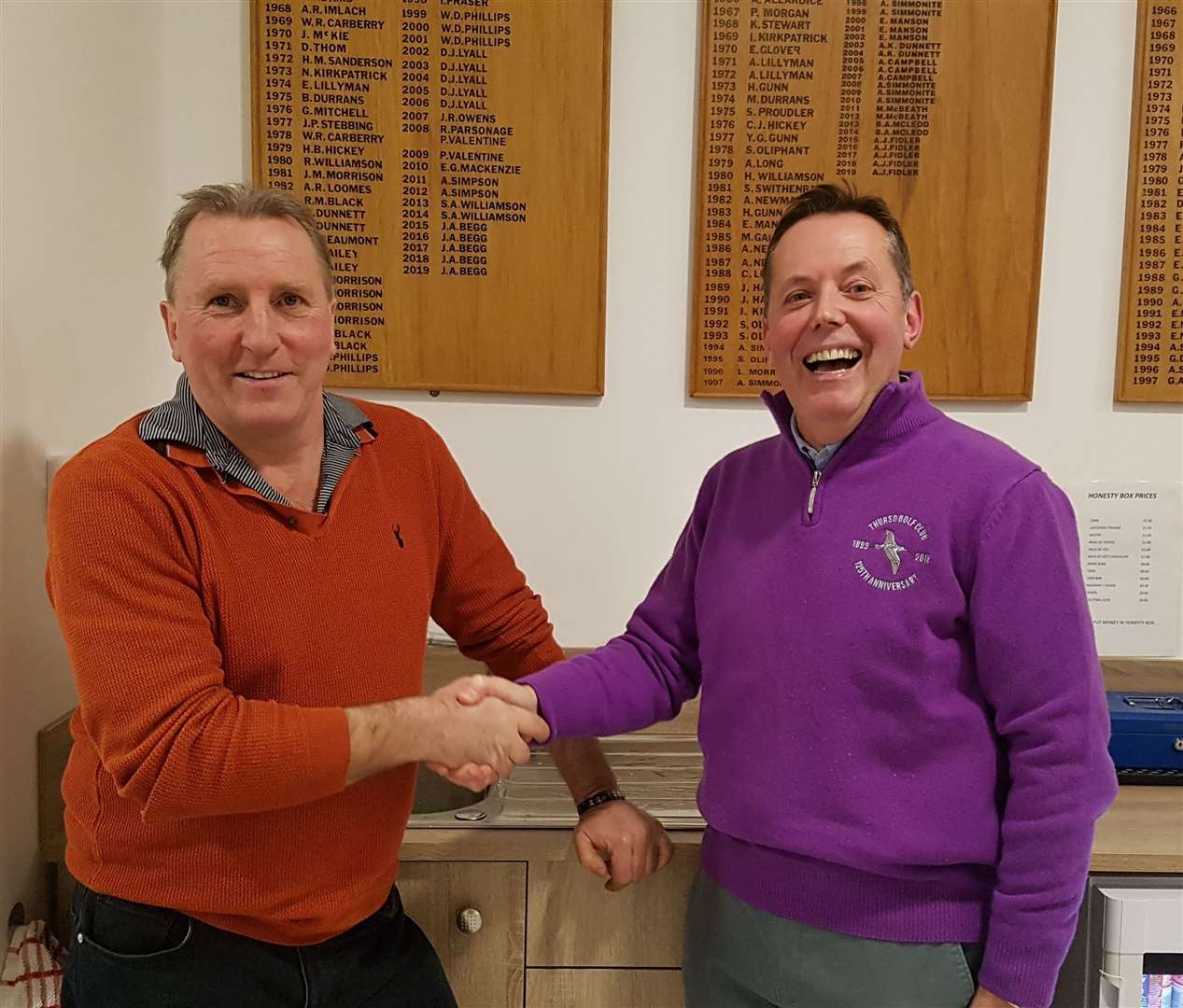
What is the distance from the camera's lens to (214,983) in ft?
3.52

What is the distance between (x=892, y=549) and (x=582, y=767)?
22.7 inches

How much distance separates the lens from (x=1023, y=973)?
37.8 inches

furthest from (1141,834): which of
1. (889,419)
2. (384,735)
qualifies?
(384,735)

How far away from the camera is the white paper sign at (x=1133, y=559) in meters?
1.87

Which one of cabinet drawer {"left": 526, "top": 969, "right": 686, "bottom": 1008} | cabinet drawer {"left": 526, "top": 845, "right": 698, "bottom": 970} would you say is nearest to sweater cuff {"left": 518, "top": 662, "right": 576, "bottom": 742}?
cabinet drawer {"left": 526, "top": 845, "right": 698, "bottom": 970}

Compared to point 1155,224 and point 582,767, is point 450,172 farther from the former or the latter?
point 1155,224

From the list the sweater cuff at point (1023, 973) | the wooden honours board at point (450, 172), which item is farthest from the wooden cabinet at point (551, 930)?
the wooden honours board at point (450, 172)

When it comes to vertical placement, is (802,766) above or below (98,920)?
above

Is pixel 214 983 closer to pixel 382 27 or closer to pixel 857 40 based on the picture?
pixel 382 27

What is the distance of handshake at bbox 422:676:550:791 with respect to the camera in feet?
3.68

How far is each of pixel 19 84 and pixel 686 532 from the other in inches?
46.0

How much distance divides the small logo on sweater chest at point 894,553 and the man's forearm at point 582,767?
520 mm

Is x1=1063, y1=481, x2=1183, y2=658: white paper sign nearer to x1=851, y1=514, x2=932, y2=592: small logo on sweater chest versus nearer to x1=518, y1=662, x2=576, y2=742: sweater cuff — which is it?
x1=851, y1=514, x2=932, y2=592: small logo on sweater chest

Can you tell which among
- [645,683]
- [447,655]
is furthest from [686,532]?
[447,655]
